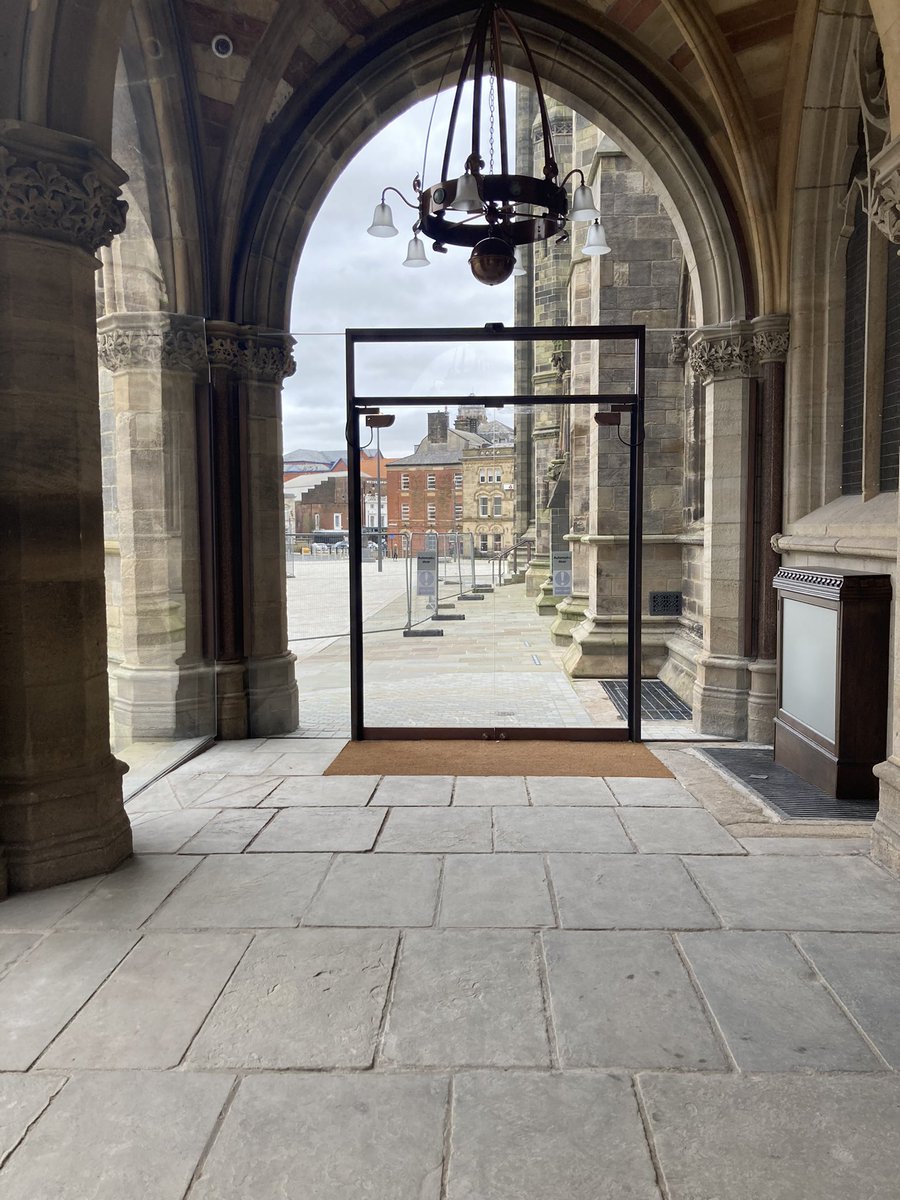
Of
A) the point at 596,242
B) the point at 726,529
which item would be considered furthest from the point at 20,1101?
the point at 596,242

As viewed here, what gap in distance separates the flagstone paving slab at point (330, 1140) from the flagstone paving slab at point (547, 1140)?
0.22 ft

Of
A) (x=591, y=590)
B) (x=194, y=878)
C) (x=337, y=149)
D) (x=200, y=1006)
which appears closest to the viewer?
(x=200, y=1006)

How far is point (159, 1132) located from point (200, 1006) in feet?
1.78

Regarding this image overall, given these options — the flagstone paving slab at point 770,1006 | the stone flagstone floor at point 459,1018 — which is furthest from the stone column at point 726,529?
the flagstone paving slab at point 770,1006

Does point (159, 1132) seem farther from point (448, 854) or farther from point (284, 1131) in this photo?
point (448, 854)

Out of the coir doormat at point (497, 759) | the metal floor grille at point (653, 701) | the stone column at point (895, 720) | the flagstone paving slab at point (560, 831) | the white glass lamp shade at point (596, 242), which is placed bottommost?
the metal floor grille at point (653, 701)

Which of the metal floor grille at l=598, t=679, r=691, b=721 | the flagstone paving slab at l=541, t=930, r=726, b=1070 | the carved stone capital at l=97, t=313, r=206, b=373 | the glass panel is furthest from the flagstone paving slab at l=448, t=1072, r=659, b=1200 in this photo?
the carved stone capital at l=97, t=313, r=206, b=373

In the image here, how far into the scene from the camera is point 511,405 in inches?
233

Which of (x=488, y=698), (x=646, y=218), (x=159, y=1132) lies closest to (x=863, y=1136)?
(x=159, y=1132)

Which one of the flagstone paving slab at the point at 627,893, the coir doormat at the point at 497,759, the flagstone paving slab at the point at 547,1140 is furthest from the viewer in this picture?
the coir doormat at the point at 497,759

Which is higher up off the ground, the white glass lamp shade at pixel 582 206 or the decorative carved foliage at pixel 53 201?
the white glass lamp shade at pixel 582 206

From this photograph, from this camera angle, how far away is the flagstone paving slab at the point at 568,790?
180 inches

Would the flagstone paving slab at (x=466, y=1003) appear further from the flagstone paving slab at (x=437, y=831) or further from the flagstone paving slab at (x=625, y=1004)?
the flagstone paving slab at (x=437, y=831)

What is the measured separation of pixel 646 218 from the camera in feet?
28.6
